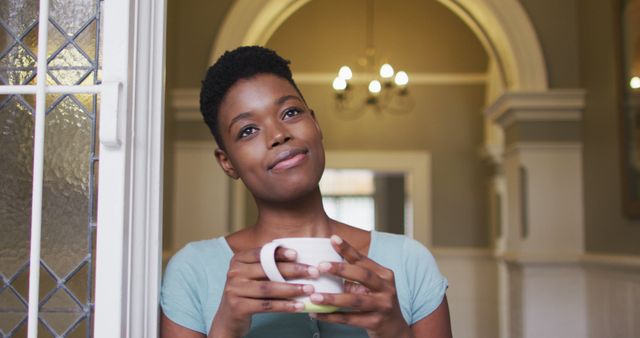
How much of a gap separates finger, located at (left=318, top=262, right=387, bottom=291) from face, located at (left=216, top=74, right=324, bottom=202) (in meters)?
0.23

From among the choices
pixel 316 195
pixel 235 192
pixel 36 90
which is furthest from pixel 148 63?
pixel 235 192

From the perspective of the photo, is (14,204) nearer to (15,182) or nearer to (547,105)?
(15,182)

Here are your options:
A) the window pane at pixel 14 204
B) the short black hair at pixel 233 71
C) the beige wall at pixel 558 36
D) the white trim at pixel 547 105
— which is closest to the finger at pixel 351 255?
the short black hair at pixel 233 71

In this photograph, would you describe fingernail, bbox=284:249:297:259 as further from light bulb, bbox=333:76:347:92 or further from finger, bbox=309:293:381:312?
light bulb, bbox=333:76:347:92

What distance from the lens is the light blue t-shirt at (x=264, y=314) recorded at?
1.27 meters

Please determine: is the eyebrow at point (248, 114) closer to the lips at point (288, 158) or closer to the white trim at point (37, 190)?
the lips at point (288, 158)

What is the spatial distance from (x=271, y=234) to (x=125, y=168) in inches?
12.7

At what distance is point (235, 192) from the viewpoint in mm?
4438

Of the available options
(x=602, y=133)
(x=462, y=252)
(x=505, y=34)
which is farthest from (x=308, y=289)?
(x=462, y=252)

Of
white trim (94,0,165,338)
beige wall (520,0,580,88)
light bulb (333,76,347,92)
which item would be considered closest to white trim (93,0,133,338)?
white trim (94,0,165,338)

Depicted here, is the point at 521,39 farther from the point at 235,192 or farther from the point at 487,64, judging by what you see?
the point at 487,64

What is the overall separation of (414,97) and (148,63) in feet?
20.2

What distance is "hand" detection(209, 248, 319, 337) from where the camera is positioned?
1033 millimetres

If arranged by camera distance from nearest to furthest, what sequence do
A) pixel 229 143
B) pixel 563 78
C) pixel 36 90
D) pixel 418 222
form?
pixel 36 90, pixel 229 143, pixel 563 78, pixel 418 222
